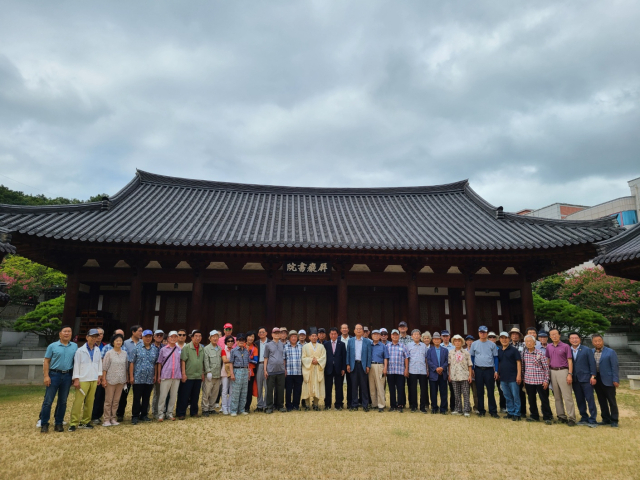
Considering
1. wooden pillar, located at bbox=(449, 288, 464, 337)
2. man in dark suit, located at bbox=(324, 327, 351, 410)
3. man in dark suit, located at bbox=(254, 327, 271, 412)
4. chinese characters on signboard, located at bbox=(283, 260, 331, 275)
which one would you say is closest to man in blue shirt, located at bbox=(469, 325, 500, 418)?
man in dark suit, located at bbox=(324, 327, 351, 410)

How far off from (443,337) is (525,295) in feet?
20.3

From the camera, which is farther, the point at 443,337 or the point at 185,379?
the point at 443,337

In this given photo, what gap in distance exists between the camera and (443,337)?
961 centimetres

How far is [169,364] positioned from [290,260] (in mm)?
6300

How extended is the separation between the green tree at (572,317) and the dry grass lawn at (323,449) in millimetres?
12121

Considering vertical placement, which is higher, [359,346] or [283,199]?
[283,199]

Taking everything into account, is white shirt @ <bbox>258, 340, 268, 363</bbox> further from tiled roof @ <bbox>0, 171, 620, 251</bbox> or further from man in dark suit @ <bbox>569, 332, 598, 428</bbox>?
man in dark suit @ <bbox>569, 332, 598, 428</bbox>

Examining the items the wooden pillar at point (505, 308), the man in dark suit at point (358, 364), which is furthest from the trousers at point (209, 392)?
the wooden pillar at point (505, 308)

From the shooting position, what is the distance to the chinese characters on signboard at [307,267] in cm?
1392

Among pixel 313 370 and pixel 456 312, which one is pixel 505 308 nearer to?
pixel 456 312

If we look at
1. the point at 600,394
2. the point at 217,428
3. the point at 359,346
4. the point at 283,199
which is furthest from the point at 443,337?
the point at 283,199

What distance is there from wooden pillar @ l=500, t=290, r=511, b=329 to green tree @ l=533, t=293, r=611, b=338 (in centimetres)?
425

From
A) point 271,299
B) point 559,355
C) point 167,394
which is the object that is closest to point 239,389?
point 167,394

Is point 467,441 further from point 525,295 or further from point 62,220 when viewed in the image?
point 62,220
